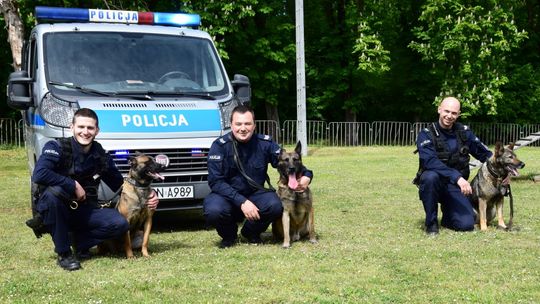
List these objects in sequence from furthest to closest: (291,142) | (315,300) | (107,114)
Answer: (291,142), (107,114), (315,300)

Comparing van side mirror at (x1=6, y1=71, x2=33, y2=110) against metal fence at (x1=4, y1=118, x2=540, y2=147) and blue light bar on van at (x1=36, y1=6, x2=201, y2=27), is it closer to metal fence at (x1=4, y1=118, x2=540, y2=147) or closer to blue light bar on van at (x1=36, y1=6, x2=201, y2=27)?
blue light bar on van at (x1=36, y1=6, x2=201, y2=27)

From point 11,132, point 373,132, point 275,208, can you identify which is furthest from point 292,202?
point 373,132

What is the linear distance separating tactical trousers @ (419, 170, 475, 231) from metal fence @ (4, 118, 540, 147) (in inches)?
751

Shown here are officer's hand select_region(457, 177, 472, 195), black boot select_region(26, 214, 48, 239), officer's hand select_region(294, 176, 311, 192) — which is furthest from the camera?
officer's hand select_region(457, 177, 472, 195)

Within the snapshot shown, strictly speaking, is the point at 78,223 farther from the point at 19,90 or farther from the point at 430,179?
the point at 430,179

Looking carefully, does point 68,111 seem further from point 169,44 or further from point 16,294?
point 16,294

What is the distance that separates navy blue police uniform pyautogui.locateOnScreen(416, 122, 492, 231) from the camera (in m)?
7.68

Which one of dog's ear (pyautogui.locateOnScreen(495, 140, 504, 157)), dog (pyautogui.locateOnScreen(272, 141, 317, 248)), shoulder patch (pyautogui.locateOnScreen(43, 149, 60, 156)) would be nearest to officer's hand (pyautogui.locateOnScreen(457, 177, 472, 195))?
dog's ear (pyautogui.locateOnScreen(495, 140, 504, 157))

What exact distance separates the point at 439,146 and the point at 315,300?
367cm

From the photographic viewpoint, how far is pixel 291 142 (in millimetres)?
27781

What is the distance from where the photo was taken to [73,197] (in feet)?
19.5

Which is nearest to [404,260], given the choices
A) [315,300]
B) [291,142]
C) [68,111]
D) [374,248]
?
[374,248]

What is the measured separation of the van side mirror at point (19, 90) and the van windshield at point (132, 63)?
32cm

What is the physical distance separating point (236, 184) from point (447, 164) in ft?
9.11
